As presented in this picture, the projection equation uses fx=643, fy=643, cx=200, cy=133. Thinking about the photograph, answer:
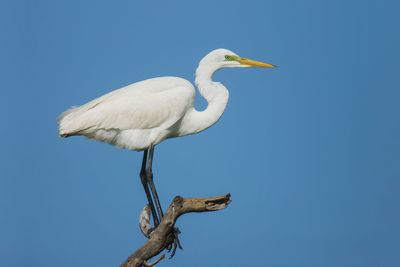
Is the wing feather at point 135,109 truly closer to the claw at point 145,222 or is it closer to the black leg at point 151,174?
the black leg at point 151,174

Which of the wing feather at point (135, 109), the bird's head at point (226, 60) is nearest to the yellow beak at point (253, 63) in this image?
the bird's head at point (226, 60)

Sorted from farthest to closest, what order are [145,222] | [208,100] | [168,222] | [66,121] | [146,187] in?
[208,100], [146,187], [145,222], [66,121], [168,222]

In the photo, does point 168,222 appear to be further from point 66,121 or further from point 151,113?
point 66,121

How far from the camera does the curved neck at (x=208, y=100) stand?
742cm

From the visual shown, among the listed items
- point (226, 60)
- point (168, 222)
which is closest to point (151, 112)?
point (226, 60)

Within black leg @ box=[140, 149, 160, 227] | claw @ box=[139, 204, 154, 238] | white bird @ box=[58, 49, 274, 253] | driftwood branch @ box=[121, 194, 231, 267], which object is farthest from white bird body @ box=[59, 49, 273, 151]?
driftwood branch @ box=[121, 194, 231, 267]

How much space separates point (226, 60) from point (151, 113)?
1149 mm

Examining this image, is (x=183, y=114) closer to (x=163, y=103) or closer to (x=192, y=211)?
(x=163, y=103)

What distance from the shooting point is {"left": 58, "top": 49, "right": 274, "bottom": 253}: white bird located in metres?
6.96

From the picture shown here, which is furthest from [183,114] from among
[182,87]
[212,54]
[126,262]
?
[126,262]

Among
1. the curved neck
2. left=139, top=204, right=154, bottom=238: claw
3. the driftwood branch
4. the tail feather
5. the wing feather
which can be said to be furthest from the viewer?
the curved neck

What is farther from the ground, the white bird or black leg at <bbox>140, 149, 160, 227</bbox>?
the white bird

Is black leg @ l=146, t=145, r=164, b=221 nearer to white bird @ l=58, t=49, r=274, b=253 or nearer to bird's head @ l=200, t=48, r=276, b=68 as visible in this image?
white bird @ l=58, t=49, r=274, b=253

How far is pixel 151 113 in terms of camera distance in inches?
279
